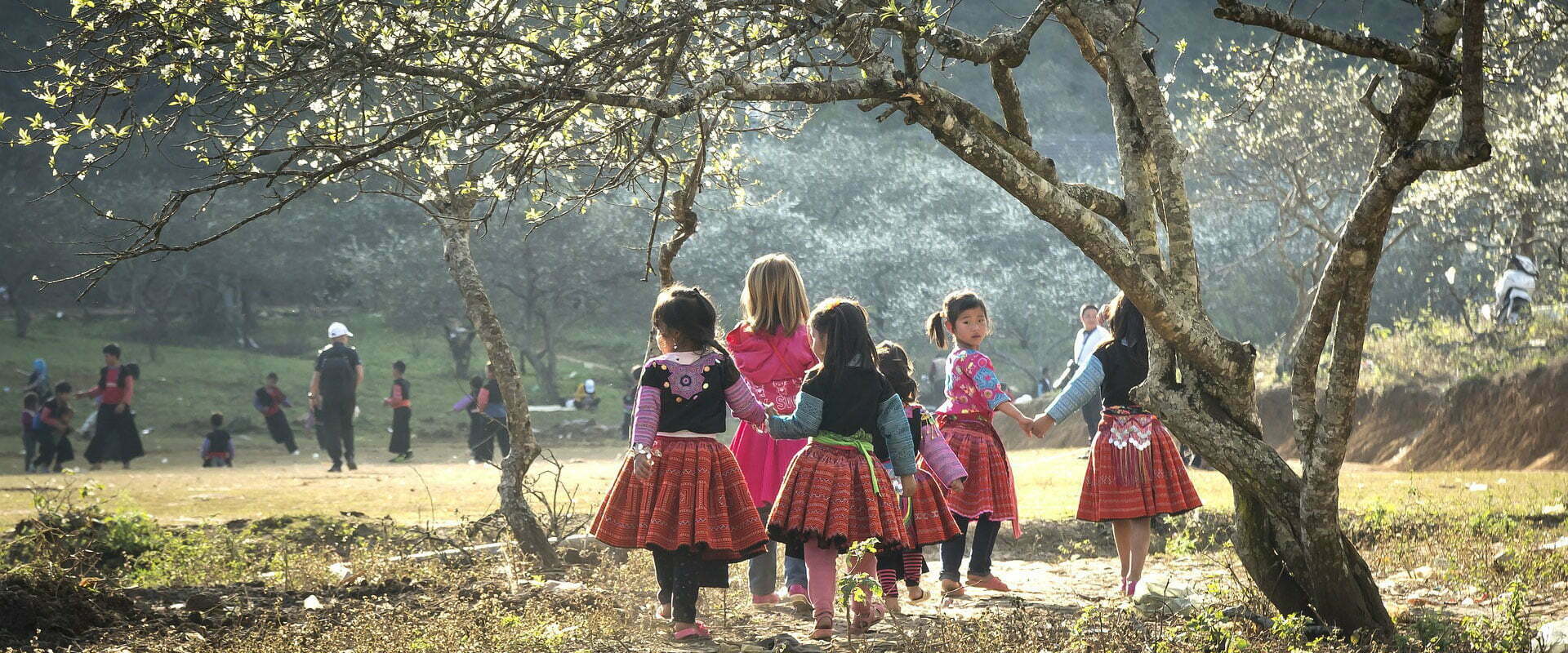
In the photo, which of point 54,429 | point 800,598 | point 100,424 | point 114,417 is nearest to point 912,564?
point 800,598

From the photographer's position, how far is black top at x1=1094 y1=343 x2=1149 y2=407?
21.9ft

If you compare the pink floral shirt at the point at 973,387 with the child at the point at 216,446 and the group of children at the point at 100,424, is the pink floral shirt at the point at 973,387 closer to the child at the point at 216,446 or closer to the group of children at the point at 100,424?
the group of children at the point at 100,424

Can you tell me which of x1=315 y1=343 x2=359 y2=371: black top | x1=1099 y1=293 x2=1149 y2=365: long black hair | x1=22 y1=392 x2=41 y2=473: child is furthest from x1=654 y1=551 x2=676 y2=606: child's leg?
x1=22 y1=392 x2=41 y2=473: child

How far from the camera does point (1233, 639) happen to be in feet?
14.4

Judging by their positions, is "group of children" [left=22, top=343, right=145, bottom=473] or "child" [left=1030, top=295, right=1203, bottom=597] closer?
"child" [left=1030, top=295, right=1203, bottom=597]

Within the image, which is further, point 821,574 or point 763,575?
point 763,575

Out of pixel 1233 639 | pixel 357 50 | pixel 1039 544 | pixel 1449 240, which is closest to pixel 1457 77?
pixel 1233 639

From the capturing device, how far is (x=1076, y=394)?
656cm

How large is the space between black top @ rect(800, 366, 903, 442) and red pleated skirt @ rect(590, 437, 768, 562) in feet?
1.71

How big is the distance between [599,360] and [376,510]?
30.8 meters

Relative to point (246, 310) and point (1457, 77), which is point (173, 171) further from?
point (1457, 77)

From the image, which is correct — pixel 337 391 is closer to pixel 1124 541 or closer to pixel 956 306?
pixel 956 306

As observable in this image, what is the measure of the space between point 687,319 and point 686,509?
0.91 metres

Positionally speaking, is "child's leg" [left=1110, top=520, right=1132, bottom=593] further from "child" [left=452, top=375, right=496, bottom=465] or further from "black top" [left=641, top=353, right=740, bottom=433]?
"child" [left=452, top=375, right=496, bottom=465]
